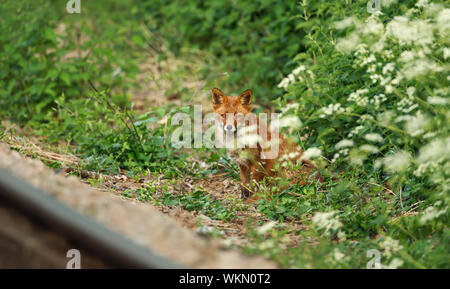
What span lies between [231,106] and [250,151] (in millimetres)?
719

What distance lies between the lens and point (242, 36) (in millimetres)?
8984

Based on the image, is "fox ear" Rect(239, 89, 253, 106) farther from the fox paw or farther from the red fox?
the fox paw

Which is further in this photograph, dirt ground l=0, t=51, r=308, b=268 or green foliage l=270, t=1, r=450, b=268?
green foliage l=270, t=1, r=450, b=268

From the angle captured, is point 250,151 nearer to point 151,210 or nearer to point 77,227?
point 151,210

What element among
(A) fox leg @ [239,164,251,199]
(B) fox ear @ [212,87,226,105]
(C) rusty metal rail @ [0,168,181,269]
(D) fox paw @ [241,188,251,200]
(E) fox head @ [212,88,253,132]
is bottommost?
(C) rusty metal rail @ [0,168,181,269]

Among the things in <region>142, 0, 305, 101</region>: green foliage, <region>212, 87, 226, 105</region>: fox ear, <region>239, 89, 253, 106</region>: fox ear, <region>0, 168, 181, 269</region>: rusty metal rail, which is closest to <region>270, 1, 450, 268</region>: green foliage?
<region>239, 89, 253, 106</region>: fox ear

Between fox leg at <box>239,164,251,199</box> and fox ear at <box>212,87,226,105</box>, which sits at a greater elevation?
fox ear at <box>212,87,226,105</box>

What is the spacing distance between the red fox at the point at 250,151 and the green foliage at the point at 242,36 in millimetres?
1680

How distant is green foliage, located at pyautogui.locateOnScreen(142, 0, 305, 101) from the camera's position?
8.40 meters

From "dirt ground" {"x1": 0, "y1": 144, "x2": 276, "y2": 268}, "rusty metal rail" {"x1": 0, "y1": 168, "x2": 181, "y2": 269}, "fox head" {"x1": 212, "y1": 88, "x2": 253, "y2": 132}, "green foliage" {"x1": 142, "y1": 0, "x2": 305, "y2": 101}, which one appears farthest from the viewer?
"green foliage" {"x1": 142, "y1": 0, "x2": 305, "y2": 101}

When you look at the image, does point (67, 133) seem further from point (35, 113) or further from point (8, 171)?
point (8, 171)

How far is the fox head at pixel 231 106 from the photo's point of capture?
19.5 feet

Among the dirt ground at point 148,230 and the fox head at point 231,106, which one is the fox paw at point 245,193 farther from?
the dirt ground at point 148,230
